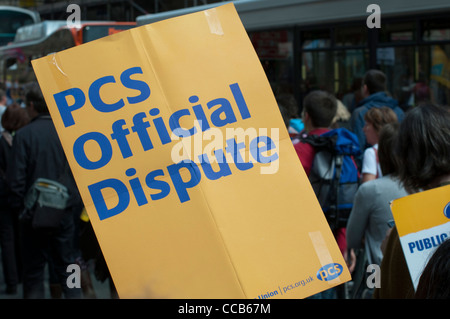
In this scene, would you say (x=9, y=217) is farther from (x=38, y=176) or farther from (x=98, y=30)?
(x=98, y=30)

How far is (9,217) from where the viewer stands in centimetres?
623

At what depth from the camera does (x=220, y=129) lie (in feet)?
5.77

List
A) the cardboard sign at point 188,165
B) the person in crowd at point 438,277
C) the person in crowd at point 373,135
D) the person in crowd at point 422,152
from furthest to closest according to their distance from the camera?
the person in crowd at point 373,135 → the person in crowd at point 422,152 → the cardboard sign at point 188,165 → the person in crowd at point 438,277

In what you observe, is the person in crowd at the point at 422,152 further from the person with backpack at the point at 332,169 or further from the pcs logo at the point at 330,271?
the person with backpack at the point at 332,169

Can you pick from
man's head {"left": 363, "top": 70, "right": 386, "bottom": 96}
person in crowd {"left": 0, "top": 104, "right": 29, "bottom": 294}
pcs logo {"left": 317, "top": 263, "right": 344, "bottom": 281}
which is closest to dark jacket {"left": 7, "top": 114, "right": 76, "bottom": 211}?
person in crowd {"left": 0, "top": 104, "right": 29, "bottom": 294}

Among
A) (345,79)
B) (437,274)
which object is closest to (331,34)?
(345,79)

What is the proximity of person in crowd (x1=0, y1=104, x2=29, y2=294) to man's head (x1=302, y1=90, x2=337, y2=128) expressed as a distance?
9.44ft

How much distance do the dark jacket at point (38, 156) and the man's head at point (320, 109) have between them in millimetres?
1864

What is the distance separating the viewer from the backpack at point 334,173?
13.4 feet

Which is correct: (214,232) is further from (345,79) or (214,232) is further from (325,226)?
(345,79)

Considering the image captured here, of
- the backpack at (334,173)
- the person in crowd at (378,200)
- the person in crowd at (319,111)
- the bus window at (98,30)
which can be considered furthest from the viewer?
the bus window at (98,30)

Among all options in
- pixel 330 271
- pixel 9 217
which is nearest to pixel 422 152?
pixel 330 271

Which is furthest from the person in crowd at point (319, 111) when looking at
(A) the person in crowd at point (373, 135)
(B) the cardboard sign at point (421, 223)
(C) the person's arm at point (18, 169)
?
(B) the cardboard sign at point (421, 223)

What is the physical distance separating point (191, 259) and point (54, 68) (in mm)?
654
